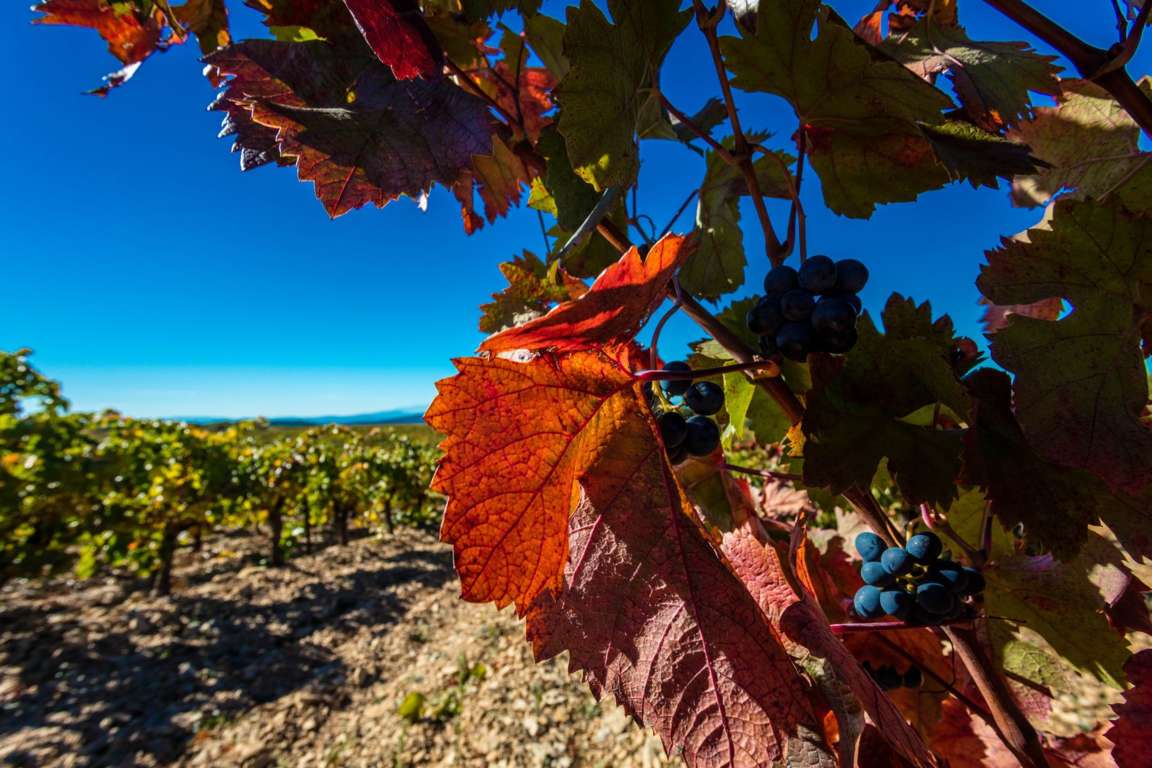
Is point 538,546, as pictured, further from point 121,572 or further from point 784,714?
point 121,572

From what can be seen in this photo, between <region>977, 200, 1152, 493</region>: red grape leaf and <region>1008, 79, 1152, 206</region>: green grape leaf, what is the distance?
41 centimetres

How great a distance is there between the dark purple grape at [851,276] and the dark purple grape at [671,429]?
0.30 meters

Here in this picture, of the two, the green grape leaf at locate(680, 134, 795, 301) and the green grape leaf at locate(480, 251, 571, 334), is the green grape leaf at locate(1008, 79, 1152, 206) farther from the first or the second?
the green grape leaf at locate(480, 251, 571, 334)

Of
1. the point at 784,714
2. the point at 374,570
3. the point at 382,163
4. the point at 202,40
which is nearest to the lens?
the point at 784,714

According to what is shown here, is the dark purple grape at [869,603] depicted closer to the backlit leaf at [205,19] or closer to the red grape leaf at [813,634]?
the red grape leaf at [813,634]

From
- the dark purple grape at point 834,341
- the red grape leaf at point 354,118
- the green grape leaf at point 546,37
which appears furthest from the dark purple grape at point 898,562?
the green grape leaf at point 546,37

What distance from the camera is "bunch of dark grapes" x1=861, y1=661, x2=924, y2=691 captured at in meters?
1.01

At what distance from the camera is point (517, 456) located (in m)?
0.62

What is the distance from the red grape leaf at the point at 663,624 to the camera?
57 centimetres

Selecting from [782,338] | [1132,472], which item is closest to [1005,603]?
[1132,472]

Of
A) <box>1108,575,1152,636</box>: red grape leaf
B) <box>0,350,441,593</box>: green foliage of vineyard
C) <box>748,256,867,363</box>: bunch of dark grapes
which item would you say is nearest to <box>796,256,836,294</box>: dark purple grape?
<box>748,256,867,363</box>: bunch of dark grapes

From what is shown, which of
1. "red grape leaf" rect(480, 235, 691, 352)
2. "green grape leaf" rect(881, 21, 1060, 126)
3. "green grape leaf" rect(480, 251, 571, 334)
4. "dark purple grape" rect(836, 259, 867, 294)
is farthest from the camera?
"green grape leaf" rect(480, 251, 571, 334)

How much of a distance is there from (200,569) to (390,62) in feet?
40.6

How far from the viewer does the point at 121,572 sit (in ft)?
32.0
